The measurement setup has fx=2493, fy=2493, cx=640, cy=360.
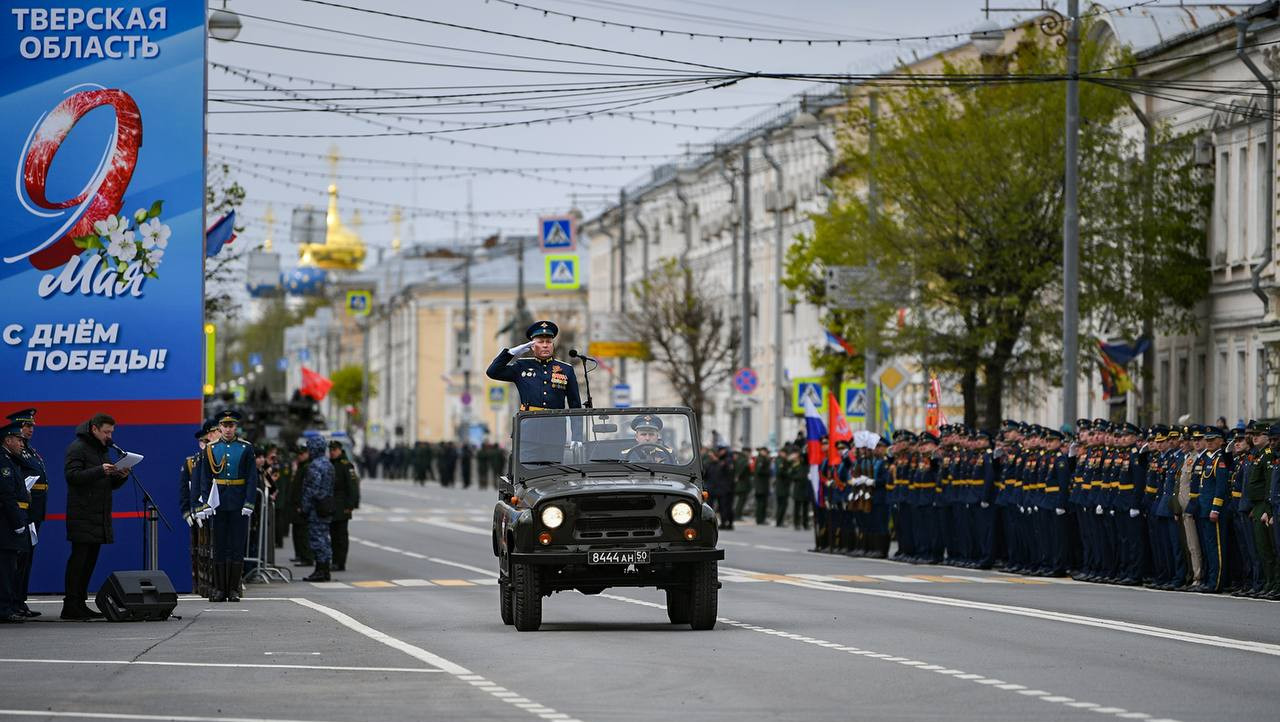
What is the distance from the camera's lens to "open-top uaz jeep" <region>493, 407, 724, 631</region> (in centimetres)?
1989

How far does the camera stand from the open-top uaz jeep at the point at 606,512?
19.9m

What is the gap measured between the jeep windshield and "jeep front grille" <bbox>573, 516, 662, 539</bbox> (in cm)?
83

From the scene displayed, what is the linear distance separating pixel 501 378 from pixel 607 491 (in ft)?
5.87

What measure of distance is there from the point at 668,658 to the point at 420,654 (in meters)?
1.92

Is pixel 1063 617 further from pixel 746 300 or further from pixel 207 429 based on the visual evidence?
pixel 746 300

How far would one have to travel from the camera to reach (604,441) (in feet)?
68.4

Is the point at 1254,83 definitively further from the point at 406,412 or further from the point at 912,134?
the point at 406,412

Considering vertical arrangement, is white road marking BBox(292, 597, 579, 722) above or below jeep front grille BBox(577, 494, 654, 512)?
below

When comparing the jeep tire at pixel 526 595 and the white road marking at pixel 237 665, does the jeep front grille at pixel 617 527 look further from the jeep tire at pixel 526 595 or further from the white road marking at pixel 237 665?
the white road marking at pixel 237 665

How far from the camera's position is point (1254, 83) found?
43.5 m

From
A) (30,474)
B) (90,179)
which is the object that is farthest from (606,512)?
(90,179)

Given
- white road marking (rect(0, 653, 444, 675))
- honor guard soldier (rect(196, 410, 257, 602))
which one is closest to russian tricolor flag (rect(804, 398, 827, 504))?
honor guard soldier (rect(196, 410, 257, 602))

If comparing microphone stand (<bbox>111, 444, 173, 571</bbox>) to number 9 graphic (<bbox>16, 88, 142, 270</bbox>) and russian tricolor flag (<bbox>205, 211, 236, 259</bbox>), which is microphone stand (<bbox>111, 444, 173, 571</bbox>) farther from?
russian tricolor flag (<bbox>205, 211, 236, 259</bbox>)

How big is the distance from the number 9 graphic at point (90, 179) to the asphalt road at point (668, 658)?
375cm
